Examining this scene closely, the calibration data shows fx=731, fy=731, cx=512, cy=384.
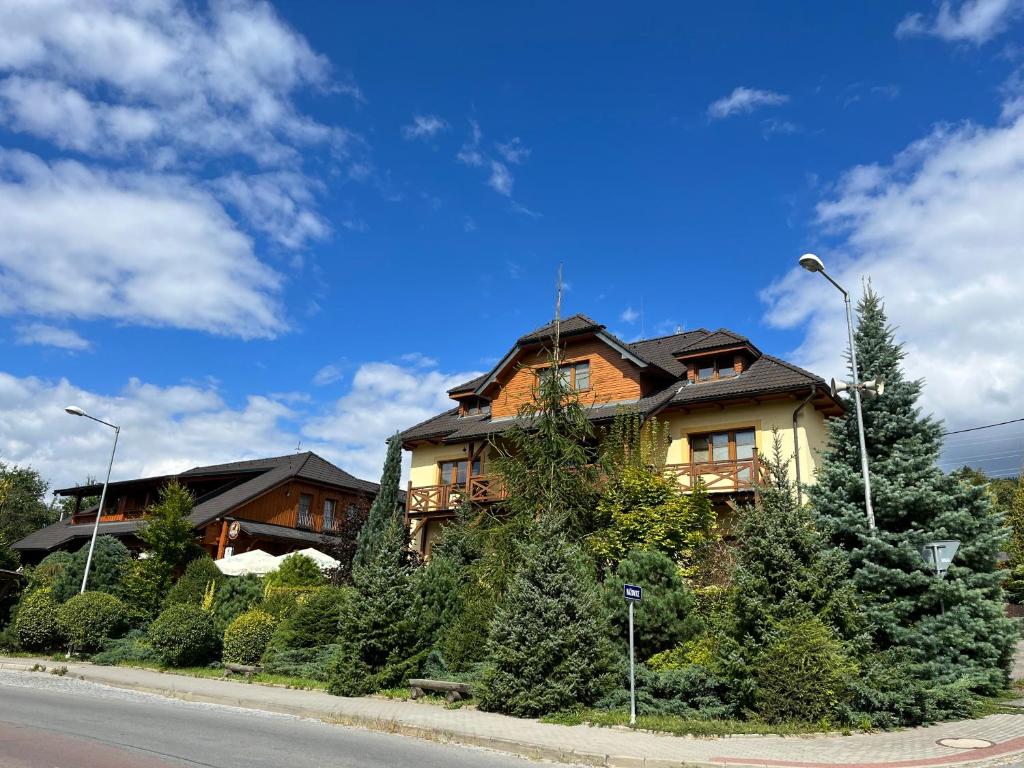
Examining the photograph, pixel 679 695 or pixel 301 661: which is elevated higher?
pixel 679 695

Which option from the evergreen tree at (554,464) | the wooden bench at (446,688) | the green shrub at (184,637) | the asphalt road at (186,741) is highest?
the evergreen tree at (554,464)

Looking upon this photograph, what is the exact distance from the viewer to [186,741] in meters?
9.98

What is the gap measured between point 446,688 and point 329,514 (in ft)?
92.8

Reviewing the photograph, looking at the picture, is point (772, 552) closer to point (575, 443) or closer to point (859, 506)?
point (859, 506)

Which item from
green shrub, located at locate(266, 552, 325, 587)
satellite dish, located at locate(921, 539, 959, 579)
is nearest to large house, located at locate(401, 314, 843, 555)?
green shrub, located at locate(266, 552, 325, 587)

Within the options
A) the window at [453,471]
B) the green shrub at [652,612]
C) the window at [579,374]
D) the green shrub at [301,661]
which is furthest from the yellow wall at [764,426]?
the green shrub at [301,661]

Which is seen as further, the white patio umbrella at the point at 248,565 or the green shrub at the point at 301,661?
the white patio umbrella at the point at 248,565

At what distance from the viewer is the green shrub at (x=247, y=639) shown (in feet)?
63.6

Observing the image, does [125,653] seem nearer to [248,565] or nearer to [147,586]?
[248,565]

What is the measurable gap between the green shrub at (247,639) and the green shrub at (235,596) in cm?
332

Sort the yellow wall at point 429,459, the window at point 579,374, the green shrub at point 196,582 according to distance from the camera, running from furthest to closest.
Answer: the yellow wall at point 429,459 < the window at point 579,374 < the green shrub at point 196,582

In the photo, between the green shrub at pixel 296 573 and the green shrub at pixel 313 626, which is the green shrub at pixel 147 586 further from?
the green shrub at pixel 313 626

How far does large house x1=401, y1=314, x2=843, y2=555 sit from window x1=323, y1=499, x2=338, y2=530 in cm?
1248

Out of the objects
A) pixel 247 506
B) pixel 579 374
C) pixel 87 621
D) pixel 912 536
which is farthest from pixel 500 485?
pixel 247 506
